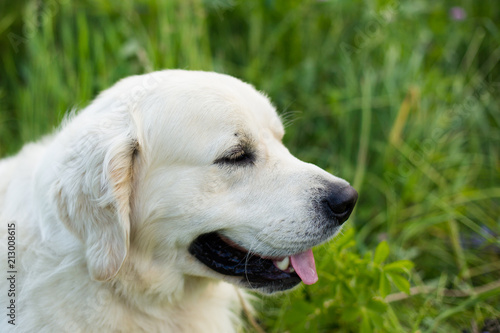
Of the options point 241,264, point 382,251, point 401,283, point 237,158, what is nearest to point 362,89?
point 382,251

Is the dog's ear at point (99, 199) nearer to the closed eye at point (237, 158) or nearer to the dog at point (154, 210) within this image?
Answer: the dog at point (154, 210)

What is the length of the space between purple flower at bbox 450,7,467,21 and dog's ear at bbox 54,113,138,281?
4.06 meters

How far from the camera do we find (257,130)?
2195 millimetres

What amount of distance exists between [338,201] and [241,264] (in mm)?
518

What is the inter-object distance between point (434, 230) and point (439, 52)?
6.84 feet

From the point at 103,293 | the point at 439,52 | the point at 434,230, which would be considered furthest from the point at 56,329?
the point at 439,52

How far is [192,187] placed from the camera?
206cm

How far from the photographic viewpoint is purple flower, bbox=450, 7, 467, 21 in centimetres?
483

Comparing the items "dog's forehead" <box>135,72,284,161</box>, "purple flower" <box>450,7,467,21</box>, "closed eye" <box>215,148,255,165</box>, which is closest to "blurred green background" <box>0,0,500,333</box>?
"purple flower" <box>450,7,467,21</box>

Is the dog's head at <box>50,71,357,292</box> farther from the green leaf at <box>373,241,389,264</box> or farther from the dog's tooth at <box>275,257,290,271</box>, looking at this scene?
the green leaf at <box>373,241,389,264</box>

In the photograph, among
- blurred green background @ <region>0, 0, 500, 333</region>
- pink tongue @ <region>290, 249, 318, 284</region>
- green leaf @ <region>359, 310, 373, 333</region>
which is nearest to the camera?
pink tongue @ <region>290, 249, 318, 284</region>

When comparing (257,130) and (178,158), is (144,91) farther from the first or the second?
(257,130)

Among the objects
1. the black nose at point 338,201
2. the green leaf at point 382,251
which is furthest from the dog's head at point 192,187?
the green leaf at point 382,251

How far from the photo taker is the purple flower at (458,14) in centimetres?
483
